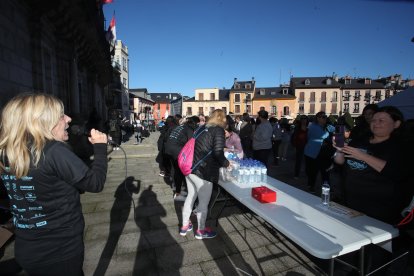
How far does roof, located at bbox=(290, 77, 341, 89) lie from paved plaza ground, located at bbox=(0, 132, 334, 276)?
2243 inches

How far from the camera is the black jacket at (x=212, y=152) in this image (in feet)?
10.8

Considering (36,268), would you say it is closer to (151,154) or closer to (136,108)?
(151,154)

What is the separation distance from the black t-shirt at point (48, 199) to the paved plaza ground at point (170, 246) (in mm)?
1519

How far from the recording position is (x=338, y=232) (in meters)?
2.07

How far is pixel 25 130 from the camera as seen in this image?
1.39m

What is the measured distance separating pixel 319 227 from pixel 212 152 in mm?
1638

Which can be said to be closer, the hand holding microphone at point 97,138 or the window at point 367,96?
the hand holding microphone at point 97,138

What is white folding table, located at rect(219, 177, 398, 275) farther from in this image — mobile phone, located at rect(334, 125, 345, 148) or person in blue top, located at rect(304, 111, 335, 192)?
person in blue top, located at rect(304, 111, 335, 192)

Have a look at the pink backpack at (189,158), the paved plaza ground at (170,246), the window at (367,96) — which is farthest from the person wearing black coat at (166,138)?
the window at (367,96)

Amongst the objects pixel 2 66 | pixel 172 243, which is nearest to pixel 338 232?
pixel 172 243

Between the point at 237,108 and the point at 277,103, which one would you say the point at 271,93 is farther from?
the point at 237,108

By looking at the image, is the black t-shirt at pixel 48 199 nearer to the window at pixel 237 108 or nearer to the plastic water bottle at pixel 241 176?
the plastic water bottle at pixel 241 176

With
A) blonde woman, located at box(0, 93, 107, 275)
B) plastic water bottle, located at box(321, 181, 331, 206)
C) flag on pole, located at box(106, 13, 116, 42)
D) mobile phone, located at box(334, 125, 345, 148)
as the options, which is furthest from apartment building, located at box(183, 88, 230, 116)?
blonde woman, located at box(0, 93, 107, 275)

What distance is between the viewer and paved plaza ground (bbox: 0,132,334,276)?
9.45ft
